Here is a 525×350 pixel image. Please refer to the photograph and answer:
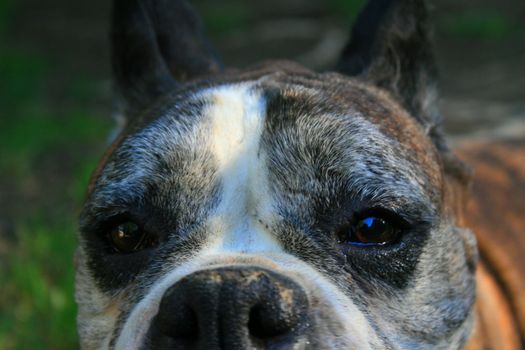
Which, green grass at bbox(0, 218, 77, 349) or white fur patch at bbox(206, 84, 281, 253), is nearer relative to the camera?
white fur patch at bbox(206, 84, 281, 253)

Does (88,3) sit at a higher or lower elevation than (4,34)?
higher

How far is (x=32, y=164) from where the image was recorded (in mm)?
6840

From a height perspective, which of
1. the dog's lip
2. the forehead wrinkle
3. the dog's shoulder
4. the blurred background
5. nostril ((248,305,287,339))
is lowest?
nostril ((248,305,287,339))

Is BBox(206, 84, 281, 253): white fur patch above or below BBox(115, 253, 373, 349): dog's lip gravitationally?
above

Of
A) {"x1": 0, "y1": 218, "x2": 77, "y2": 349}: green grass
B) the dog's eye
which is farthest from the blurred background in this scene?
the dog's eye

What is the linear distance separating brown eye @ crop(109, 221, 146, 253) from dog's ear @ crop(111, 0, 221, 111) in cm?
96

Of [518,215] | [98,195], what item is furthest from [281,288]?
[518,215]

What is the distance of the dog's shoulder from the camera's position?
3998 millimetres

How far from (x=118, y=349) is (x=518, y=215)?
2.41 m

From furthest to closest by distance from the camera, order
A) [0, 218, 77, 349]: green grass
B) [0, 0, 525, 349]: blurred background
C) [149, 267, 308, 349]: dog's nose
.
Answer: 1. [0, 0, 525, 349]: blurred background
2. [0, 218, 77, 349]: green grass
3. [149, 267, 308, 349]: dog's nose

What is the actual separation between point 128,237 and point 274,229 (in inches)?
21.9

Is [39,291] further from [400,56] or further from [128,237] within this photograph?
[400,56]

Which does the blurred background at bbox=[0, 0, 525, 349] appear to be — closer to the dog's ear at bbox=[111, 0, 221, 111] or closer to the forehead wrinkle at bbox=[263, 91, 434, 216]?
the dog's ear at bbox=[111, 0, 221, 111]

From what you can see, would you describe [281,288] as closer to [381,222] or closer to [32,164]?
[381,222]
